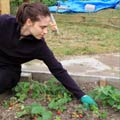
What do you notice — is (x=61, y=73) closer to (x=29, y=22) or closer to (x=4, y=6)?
(x=29, y=22)

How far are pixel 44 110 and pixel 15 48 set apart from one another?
64 cm

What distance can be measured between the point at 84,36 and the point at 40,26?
154 inches

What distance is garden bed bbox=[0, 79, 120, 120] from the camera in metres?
3.17

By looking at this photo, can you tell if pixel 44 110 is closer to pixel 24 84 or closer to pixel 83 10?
pixel 24 84

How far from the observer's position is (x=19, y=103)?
3.45 m

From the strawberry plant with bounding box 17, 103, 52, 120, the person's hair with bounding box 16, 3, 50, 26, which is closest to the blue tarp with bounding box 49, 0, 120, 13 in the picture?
the person's hair with bounding box 16, 3, 50, 26

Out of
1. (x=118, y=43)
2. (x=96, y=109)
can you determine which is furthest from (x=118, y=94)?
(x=118, y=43)

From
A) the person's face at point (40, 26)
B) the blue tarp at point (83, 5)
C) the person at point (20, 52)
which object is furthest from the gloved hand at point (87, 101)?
the blue tarp at point (83, 5)

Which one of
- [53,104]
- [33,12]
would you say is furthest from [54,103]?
[33,12]

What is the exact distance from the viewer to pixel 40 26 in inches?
122

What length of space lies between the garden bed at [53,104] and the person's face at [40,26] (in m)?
0.55

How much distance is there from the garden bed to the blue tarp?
576 centimetres

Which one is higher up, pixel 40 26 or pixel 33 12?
pixel 33 12

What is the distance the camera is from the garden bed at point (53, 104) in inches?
125
